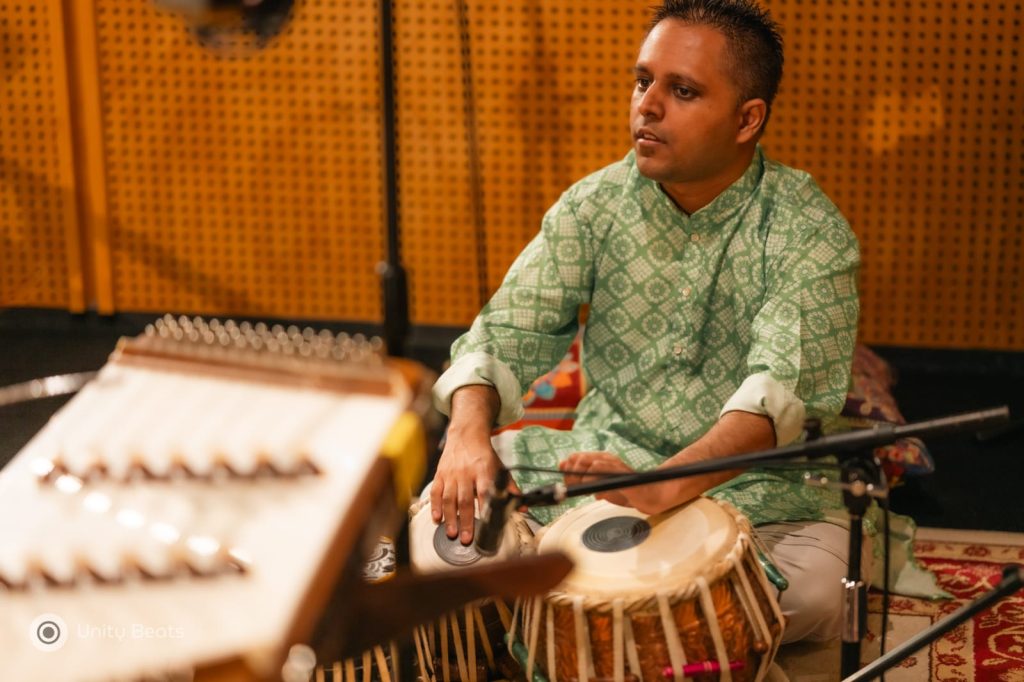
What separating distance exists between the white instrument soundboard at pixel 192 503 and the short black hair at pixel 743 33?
1.55m

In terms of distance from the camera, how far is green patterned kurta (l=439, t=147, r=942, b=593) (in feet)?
8.93

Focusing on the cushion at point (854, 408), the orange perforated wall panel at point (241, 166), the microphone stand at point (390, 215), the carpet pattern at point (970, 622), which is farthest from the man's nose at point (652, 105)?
the orange perforated wall panel at point (241, 166)

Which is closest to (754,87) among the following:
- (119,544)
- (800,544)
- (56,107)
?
(800,544)

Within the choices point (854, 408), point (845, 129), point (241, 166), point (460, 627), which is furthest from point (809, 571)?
point (241, 166)

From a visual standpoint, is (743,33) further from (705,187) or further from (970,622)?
(970,622)

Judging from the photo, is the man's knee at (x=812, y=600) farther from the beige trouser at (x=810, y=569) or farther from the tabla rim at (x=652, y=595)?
the tabla rim at (x=652, y=595)

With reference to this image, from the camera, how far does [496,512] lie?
6.47 feet

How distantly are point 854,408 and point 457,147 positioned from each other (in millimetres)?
1849

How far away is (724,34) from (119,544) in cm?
189

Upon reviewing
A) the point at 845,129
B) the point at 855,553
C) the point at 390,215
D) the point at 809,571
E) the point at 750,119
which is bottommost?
the point at 809,571

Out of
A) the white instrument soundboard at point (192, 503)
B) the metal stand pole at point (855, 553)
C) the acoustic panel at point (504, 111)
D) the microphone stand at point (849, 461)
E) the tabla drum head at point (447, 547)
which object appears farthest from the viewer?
the acoustic panel at point (504, 111)

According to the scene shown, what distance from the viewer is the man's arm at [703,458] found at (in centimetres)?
236

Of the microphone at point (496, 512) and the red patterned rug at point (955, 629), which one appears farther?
the red patterned rug at point (955, 629)

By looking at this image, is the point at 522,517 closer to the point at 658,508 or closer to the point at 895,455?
the point at 658,508
